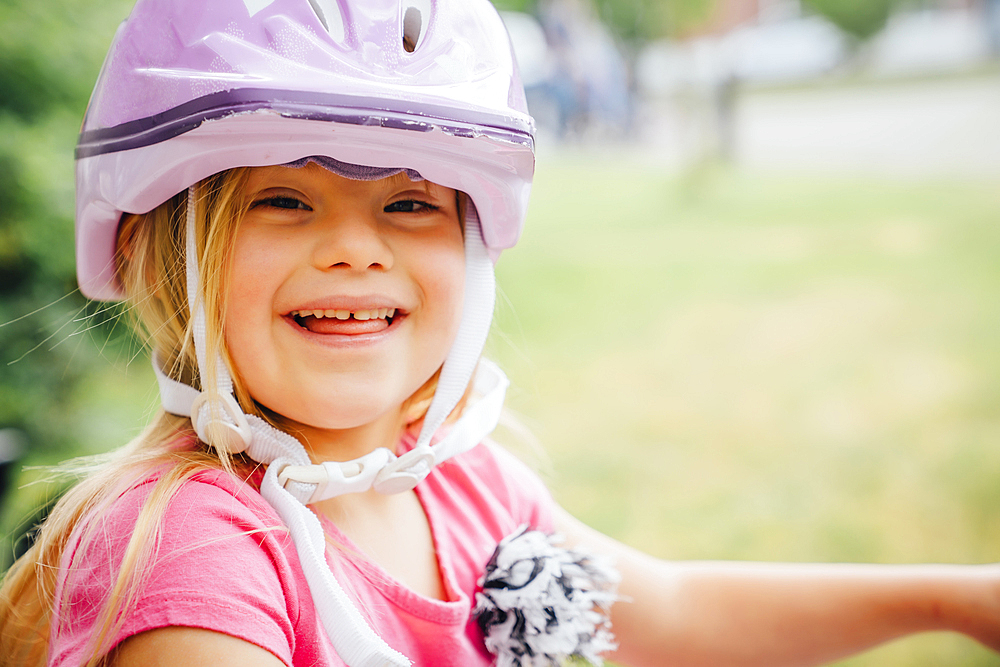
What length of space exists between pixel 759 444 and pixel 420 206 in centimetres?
375

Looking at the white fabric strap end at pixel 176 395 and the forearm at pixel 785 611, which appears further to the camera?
the forearm at pixel 785 611

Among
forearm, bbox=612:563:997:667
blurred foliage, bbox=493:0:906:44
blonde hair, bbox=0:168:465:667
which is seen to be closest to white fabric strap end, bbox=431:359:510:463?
blonde hair, bbox=0:168:465:667

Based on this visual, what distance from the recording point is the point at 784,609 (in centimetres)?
170

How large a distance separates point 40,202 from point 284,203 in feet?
8.89

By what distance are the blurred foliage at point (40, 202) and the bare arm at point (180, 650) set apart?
2.71 metres

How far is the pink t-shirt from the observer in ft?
3.70

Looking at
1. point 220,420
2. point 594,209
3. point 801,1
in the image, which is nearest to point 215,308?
point 220,420

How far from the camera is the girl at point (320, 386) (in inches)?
48.0

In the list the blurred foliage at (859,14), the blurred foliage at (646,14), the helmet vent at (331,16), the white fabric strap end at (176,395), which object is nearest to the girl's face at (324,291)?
the white fabric strap end at (176,395)

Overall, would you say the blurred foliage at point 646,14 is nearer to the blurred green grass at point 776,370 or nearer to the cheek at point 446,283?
the blurred green grass at point 776,370

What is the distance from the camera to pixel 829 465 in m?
4.56

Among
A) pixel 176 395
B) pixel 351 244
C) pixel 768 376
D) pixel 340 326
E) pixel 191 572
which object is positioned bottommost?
pixel 768 376

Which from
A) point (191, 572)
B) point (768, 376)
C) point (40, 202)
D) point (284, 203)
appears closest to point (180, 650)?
point (191, 572)

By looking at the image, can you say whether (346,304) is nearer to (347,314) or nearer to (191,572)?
(347,314)
